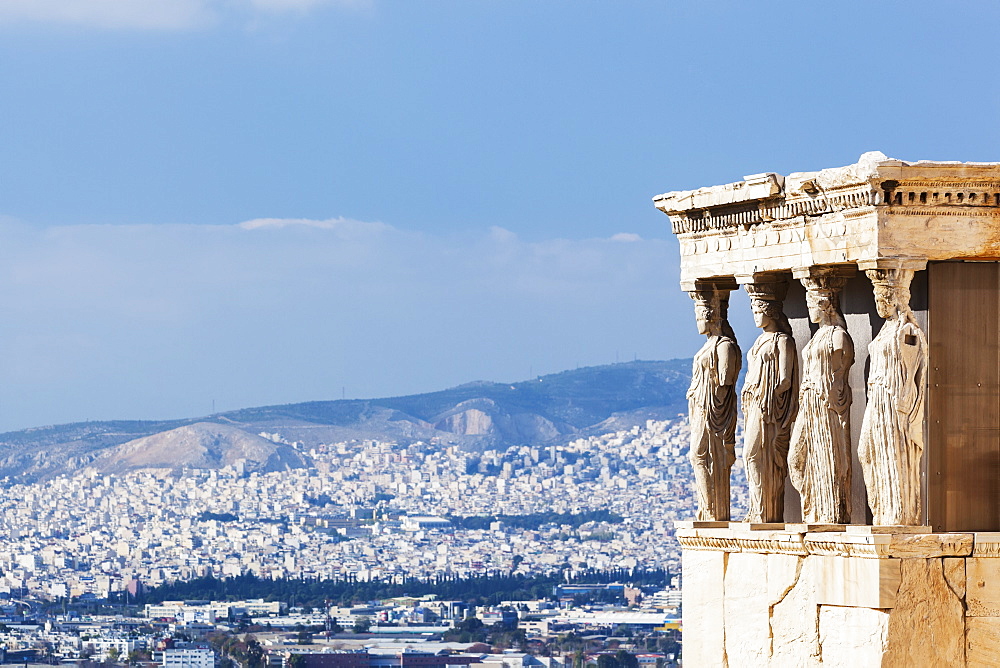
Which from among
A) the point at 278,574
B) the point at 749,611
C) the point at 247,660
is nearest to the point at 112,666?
the point at 247,660

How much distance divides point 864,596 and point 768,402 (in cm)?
157

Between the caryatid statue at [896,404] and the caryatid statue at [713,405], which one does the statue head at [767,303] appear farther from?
the caryatid statue at [896,404]

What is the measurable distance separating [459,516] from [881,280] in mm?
127351

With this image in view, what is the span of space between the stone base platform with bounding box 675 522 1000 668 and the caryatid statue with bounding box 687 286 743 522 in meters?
0.61

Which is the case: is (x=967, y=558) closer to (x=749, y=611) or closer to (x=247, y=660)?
(x=749, y=611)

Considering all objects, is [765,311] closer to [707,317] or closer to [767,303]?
[767,303]

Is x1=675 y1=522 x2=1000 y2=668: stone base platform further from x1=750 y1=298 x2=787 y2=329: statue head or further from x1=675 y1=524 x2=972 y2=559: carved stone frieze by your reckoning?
x1=750 y1=298 x2=787 y2=329: statue head

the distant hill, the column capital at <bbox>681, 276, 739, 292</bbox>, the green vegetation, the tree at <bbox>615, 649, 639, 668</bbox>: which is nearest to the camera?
the column capital at <bbox>681, 276, 739, 292</bbox>

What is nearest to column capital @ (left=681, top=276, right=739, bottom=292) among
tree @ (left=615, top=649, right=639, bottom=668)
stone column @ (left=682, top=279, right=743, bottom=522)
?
stone column @ (left=682, top=279, right=743, bottom=522)

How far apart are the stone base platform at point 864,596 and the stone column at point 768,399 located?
29cm

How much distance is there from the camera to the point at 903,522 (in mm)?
11977

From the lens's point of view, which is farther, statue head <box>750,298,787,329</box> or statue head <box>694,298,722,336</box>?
statue head <box>694,298,722,336</box>

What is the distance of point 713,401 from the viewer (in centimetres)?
1375

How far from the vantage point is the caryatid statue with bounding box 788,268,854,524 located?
1250 centimetres
